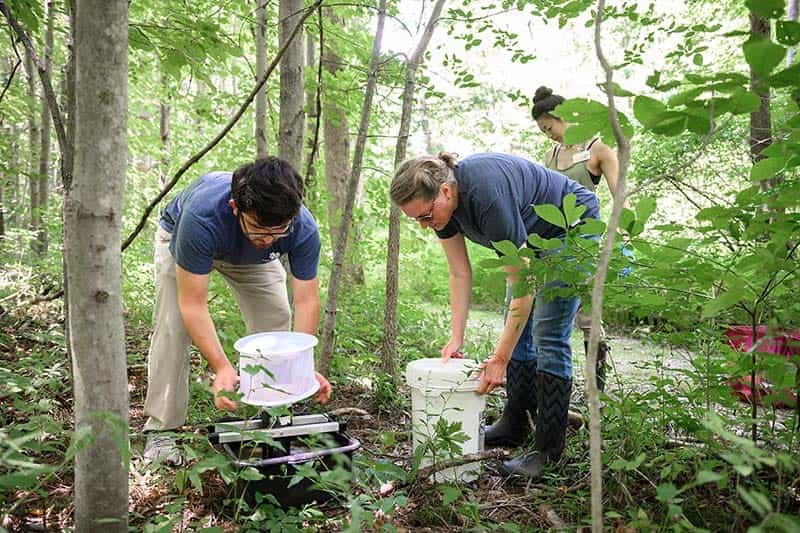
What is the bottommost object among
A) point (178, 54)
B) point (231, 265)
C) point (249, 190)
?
point (231, 265)

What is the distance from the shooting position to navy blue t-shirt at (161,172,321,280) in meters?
2.24

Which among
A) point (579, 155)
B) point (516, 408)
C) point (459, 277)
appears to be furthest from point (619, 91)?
point (579, 155)

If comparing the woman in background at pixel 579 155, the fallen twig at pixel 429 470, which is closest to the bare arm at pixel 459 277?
the fallen twig at pixel 429 470

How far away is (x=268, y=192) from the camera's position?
202 cm

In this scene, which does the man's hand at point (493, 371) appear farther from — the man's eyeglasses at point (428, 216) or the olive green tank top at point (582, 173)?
the olive green tank top at point (582, 173)

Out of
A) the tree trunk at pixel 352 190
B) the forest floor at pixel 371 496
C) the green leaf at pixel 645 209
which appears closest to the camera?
the green leaf at pixel 645 209

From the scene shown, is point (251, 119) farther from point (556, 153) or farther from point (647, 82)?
point (647, 82)

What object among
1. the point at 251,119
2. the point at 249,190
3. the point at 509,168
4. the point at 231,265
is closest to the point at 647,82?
the point at 509,168

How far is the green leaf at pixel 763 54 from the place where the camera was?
101 centimetres

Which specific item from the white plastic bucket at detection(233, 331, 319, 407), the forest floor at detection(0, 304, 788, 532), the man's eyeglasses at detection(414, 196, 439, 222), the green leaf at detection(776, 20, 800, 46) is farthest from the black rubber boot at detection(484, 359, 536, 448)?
the green leaf at detection(776, 20, 800, 46)

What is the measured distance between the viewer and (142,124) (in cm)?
712

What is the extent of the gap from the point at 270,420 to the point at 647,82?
1811 mm

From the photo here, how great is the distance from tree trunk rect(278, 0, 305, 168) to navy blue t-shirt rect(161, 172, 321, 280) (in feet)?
2.07

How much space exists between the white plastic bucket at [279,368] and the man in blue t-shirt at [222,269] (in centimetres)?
11
